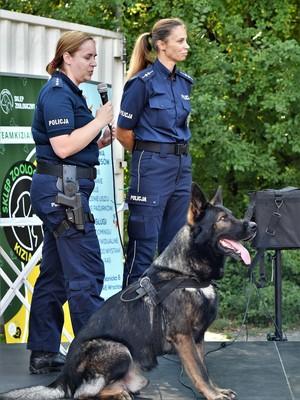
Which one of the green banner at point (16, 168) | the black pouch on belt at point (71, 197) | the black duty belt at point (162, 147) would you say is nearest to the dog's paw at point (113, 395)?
the black pouch on belt at point (71, 197)

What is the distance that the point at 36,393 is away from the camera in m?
5.13

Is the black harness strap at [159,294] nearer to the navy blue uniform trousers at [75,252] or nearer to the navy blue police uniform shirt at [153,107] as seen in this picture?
the navy blue uniform trousers at [75,252]

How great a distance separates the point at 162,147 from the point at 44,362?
156cm

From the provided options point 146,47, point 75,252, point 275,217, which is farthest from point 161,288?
point 146,47

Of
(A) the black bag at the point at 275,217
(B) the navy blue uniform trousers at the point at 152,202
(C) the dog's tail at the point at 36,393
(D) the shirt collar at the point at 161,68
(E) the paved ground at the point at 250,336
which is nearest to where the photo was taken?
(C) the dog's tail at the point at 36,393

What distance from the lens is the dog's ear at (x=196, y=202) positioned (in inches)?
207

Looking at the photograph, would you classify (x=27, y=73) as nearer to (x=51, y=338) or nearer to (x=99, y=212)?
(x=99, y=212)

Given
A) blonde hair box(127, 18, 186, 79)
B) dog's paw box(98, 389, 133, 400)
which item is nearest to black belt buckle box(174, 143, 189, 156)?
blonde hair box(127, 18, 186, 79)

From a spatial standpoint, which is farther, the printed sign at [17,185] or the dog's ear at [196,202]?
the printed sign at [17,185]

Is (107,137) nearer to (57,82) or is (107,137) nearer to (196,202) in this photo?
(57,82)

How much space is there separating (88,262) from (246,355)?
56.4 inches

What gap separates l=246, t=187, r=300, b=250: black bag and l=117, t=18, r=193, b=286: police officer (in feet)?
1.75

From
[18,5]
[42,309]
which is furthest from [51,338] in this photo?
[18,5]

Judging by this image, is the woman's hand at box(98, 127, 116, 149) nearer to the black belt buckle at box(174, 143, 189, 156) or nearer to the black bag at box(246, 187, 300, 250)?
the black belt buckle at box(174, 143, 189, 156)
